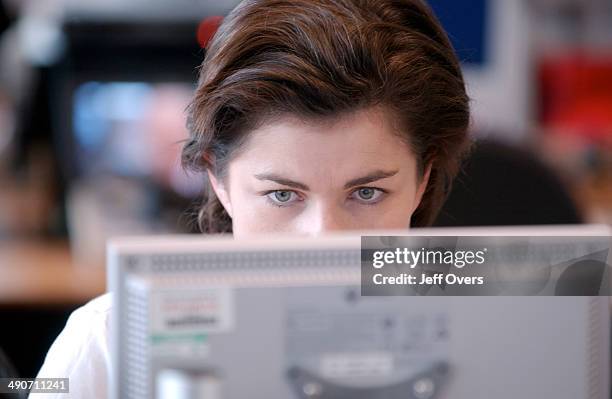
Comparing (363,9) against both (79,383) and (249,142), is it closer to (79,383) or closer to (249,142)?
(249,142)

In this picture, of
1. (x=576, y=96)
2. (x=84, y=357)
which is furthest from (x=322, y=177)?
(x=576, y=96)

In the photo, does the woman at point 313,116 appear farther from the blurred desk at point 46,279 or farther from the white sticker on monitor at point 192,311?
the blurred desk at point 46,279

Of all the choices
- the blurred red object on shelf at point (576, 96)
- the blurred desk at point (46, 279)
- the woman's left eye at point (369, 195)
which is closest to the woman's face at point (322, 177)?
the woman's left eye at point (369, 195)

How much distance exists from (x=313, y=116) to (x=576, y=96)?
338 centimetres

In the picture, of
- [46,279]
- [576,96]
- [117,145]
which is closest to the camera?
[46,279]

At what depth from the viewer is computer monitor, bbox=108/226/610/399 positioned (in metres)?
0.78

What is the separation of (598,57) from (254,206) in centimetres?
347

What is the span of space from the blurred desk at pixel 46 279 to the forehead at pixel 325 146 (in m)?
1.84

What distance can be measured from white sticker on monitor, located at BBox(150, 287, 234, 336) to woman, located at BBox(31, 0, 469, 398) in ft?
1.45

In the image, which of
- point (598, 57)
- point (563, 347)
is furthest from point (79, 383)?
point (598, 57)

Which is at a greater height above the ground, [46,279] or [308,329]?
[308,329]

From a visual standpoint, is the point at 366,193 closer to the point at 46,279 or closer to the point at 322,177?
the point at 322,177

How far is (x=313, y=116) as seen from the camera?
1227 mm

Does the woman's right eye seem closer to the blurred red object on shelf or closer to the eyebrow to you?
the eyebrow
